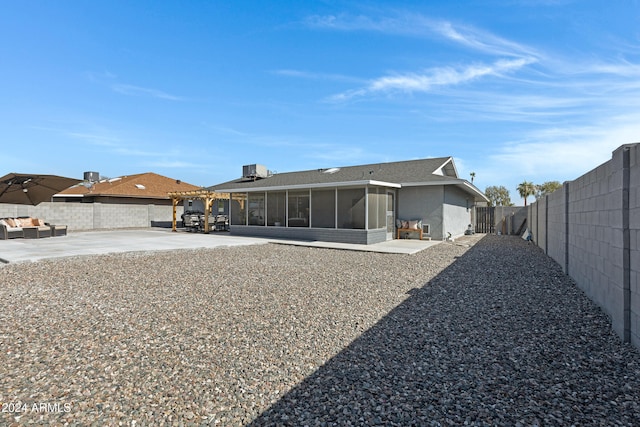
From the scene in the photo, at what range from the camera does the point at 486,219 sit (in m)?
21.0

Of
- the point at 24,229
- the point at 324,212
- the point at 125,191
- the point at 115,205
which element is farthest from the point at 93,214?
the point at 324,212

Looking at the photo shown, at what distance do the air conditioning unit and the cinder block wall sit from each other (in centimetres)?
799

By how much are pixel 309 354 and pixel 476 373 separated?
150 cm

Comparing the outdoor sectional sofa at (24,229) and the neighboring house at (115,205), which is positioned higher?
the neighboring house at (115,205)

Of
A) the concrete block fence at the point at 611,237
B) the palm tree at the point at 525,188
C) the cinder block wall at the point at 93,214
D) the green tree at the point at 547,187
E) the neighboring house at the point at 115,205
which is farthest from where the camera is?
the green tree at the point at 547,187

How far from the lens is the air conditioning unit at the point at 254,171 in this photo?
22172 mm

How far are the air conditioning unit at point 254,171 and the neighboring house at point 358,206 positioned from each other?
4.82m

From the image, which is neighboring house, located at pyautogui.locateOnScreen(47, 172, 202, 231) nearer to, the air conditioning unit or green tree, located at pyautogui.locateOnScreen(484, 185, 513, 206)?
the air conditioning unit

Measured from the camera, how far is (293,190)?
1450 centimetres

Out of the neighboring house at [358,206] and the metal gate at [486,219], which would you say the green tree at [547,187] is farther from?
the neighboring house at [358,206]

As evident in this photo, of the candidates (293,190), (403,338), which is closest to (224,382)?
(403,338)

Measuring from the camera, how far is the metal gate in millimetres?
20672

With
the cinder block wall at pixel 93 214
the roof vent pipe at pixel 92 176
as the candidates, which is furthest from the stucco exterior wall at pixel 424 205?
the roof vent pipe at pixel 92 176

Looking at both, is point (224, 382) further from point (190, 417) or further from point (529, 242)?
point (529, 242)
